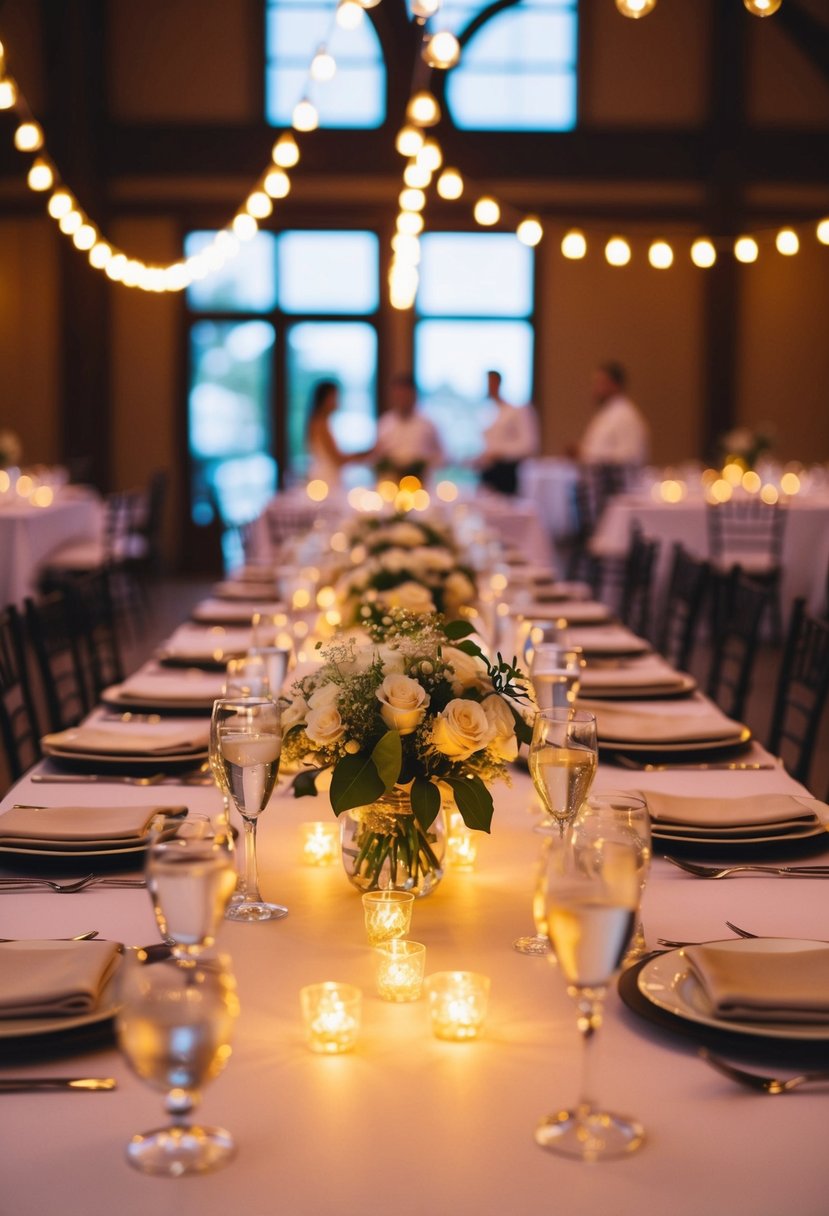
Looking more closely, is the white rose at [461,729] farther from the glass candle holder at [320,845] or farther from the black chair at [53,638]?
the black chair at [53,638]

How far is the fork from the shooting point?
1.29m

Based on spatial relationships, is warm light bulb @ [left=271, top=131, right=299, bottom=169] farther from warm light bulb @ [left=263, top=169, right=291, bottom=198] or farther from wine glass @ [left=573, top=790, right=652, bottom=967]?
wine glass @ [left=573, top=790, right=652, bottom=967]

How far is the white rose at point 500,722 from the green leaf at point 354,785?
155 mm

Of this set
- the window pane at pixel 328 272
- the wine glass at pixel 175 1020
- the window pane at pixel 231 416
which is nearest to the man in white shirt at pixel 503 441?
the window pane at pixel 328 272

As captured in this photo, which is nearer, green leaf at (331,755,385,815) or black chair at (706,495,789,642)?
green leaf at (331,755,385,815)

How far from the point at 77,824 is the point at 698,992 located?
944 millimetres

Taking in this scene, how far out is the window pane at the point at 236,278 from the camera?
13.2 metres

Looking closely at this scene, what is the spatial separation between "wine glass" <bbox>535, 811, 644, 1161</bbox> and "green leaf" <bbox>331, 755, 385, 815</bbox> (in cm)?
50

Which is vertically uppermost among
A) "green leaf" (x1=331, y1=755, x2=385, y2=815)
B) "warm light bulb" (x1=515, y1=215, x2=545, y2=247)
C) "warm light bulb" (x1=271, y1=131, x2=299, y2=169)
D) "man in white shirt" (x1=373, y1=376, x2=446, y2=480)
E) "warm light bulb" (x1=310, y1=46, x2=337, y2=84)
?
"warm light bulb" (x1=310, y1=46, x2=337, y2=84)

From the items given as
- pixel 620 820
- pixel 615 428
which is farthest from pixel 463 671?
pixel 615 428

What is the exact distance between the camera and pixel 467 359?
44.5 feet

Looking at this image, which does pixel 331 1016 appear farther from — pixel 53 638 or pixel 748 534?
Result: pixel 748 534

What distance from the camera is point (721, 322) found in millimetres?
13414

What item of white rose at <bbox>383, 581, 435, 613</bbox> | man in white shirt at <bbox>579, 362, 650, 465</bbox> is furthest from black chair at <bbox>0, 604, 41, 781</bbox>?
man in white shirt at <bbox>579, 362, 650, 465</bbox>
